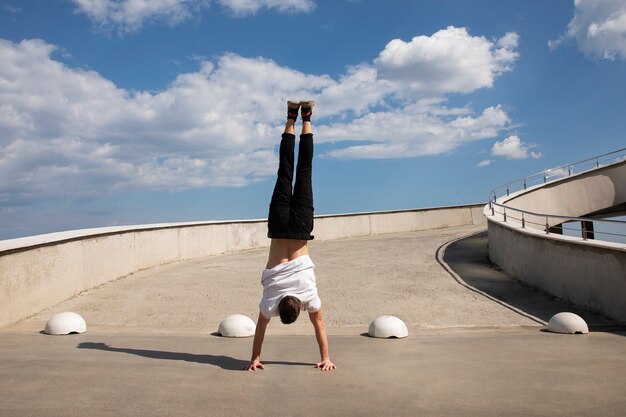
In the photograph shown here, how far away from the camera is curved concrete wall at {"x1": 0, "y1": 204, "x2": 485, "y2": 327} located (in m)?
8.57

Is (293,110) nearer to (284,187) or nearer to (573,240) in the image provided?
(284,187)

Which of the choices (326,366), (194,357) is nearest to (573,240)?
(326,366)

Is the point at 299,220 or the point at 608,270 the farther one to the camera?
the point at 608,270

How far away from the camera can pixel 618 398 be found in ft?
14.0

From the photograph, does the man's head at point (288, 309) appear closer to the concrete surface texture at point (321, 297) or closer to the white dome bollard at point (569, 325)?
the concrete surface texture at point (321, 297)

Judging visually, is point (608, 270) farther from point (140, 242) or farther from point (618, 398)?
point (140, 242)

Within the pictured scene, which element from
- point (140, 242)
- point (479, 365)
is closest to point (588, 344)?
point (479, 365)

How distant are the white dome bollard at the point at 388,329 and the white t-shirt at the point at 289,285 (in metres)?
2.32

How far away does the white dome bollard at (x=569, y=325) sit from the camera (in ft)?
24.4

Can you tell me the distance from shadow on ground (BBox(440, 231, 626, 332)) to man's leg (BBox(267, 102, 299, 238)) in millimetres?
5802

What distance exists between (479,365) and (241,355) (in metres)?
2.85

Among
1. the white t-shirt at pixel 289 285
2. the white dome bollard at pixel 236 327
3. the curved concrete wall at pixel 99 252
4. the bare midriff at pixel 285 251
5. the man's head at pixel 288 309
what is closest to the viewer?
the man's head at pixel 288 309

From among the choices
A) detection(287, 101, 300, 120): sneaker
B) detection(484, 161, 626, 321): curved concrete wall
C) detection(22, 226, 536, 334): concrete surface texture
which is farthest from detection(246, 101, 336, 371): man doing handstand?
detection(484, 161, 626, 321): curved concrete wall

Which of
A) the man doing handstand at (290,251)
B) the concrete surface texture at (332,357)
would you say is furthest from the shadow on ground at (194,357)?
the man doing handstand at (290,251)
